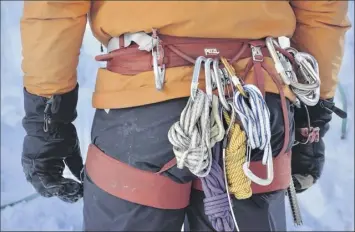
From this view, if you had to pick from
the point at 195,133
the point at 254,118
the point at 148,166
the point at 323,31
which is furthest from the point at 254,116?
the point at 323,31

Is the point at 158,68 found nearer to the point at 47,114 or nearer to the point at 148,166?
the point at 148,166

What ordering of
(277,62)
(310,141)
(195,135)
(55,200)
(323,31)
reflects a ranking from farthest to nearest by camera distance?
(55,200)
(310,141)
(323,31)
(277,62)
(195,135)

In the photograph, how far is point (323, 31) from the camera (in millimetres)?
1214

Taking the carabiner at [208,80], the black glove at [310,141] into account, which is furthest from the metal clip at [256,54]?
the black glove at [310,141]

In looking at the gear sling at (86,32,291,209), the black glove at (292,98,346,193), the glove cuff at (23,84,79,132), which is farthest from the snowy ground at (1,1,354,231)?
the gear sling at (86,32,291,209)

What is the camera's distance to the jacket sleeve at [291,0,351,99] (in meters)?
1.18

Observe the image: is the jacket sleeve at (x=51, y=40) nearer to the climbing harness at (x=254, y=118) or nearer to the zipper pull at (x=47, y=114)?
the zipper pull at (x=47, y=114)

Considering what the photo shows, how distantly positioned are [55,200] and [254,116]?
4.29ft

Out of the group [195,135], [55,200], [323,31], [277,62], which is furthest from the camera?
[55,200]

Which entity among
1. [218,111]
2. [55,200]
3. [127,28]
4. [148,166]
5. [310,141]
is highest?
[127,28]

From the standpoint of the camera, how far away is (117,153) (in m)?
1.07

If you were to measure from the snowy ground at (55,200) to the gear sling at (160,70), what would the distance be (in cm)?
105

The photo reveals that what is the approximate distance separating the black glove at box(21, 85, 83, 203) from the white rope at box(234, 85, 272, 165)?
379mm

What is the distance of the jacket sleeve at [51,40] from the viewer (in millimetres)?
1040
